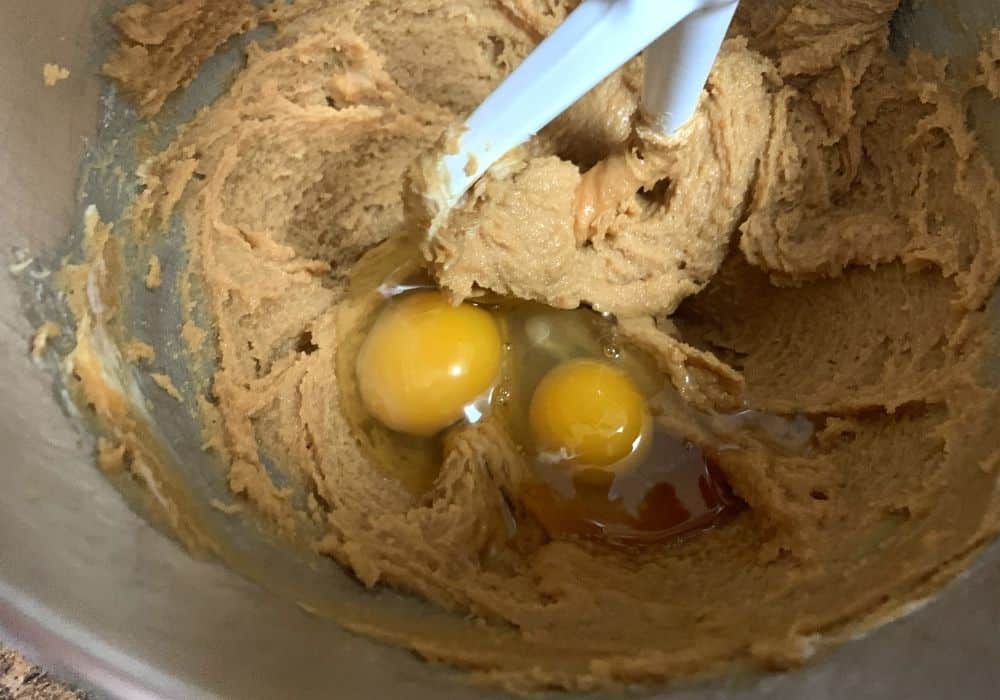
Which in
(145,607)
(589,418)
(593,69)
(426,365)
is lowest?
(589,418)

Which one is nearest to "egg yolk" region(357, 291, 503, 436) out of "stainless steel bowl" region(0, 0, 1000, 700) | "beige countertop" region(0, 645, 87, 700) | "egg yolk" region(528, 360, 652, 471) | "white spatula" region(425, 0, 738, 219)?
"egg yolk" region(528, 360, 652, 471)

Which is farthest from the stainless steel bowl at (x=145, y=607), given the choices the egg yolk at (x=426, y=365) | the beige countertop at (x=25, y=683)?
the egg yolk at (x=426, y=365)

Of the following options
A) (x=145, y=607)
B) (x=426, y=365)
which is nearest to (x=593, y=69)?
(x=426, y=365)

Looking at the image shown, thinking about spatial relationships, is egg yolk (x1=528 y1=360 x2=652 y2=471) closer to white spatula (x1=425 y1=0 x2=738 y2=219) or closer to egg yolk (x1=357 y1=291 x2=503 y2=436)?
egg yolk (x1=357 y1=291 x2=503 y2=436)

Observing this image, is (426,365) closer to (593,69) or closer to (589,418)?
(589,418)

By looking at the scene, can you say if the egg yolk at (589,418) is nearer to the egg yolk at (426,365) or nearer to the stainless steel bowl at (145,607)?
the egg yolk at (426,365)
